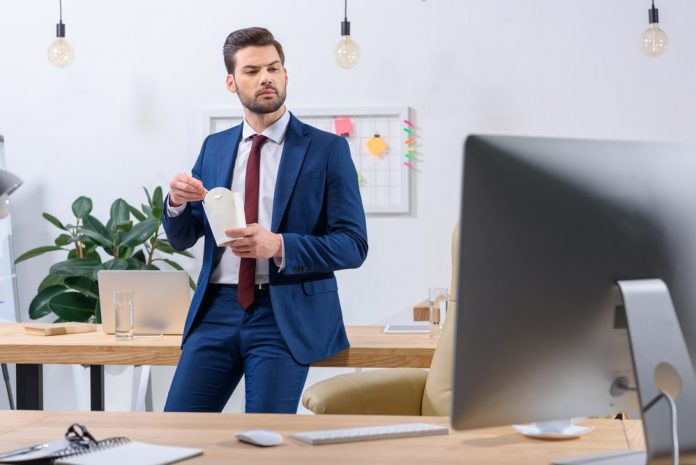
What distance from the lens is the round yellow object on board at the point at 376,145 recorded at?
14.3ft

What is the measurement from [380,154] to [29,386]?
2066 mm

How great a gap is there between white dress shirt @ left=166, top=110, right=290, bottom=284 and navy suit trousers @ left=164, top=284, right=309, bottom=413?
0.19 ft

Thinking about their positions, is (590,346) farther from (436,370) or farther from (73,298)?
(73,298)

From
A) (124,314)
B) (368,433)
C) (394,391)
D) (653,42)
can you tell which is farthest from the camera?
(653,42)

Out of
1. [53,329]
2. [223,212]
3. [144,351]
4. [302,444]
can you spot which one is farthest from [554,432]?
[53,329]

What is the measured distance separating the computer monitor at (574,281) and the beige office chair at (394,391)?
44.9 inches

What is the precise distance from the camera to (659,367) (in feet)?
3.98

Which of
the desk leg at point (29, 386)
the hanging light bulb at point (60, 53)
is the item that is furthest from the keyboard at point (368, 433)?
the hanging light bulb at point (60, 53)

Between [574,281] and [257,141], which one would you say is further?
[257,141]

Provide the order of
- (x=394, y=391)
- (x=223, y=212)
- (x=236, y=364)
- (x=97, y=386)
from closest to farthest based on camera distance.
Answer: (x=223, y=212) → (x=236, y=364) → (x=394, y=391) → (x=97, y=386)

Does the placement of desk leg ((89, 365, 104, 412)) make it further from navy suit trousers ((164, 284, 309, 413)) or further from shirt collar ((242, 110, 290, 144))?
shirt collar ((242, 110, 290, 144))

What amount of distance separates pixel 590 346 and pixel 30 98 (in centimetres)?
401

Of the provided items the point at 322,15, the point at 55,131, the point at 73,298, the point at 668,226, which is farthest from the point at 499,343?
the point at 55,131

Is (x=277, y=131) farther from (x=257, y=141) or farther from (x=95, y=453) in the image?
(x=95, y=453)
